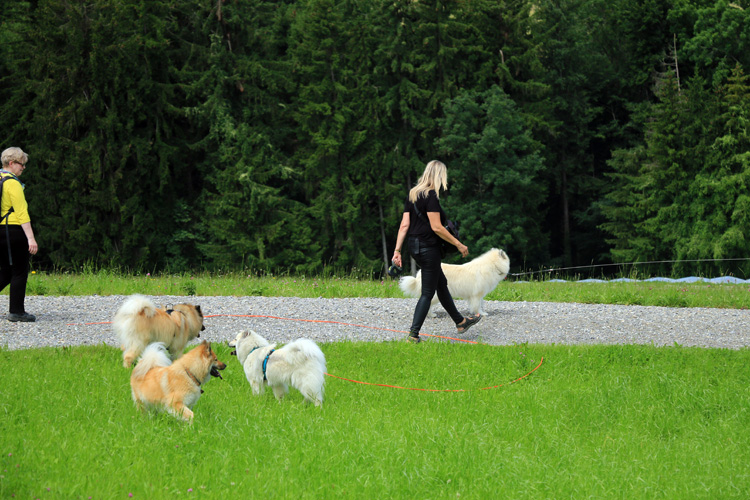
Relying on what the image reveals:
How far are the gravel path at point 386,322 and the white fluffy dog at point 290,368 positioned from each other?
8.76 ft

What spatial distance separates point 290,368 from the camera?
19.3 feet

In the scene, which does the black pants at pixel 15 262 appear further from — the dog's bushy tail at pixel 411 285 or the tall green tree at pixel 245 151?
the tall green tree at pixel 245 151

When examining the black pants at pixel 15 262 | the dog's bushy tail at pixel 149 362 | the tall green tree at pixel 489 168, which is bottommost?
the dog's bushy tail at pixel 149 362

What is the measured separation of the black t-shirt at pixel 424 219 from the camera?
26.6ft

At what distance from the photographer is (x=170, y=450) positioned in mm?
4688

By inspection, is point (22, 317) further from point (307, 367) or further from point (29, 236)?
point (307, 367)

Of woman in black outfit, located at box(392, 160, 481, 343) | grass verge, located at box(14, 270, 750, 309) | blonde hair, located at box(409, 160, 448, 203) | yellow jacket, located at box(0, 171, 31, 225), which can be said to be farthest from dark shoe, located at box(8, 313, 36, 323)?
blonde hair, located at box(409, 160, 448, 203)

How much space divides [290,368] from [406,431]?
47.6 inches

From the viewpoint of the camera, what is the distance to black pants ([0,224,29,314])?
877 cm

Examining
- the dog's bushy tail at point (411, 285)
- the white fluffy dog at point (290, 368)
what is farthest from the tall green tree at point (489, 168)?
the white fluffy dog at point (290, 368)

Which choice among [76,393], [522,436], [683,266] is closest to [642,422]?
[522,436]

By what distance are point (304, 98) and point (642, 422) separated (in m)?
33.6

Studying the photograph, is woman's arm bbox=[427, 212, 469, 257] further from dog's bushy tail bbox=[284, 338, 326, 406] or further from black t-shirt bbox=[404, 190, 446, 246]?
dog's bushy tail bbox=[284, 338, 326, 406]

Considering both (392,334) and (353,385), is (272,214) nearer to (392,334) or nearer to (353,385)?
(392,334)
